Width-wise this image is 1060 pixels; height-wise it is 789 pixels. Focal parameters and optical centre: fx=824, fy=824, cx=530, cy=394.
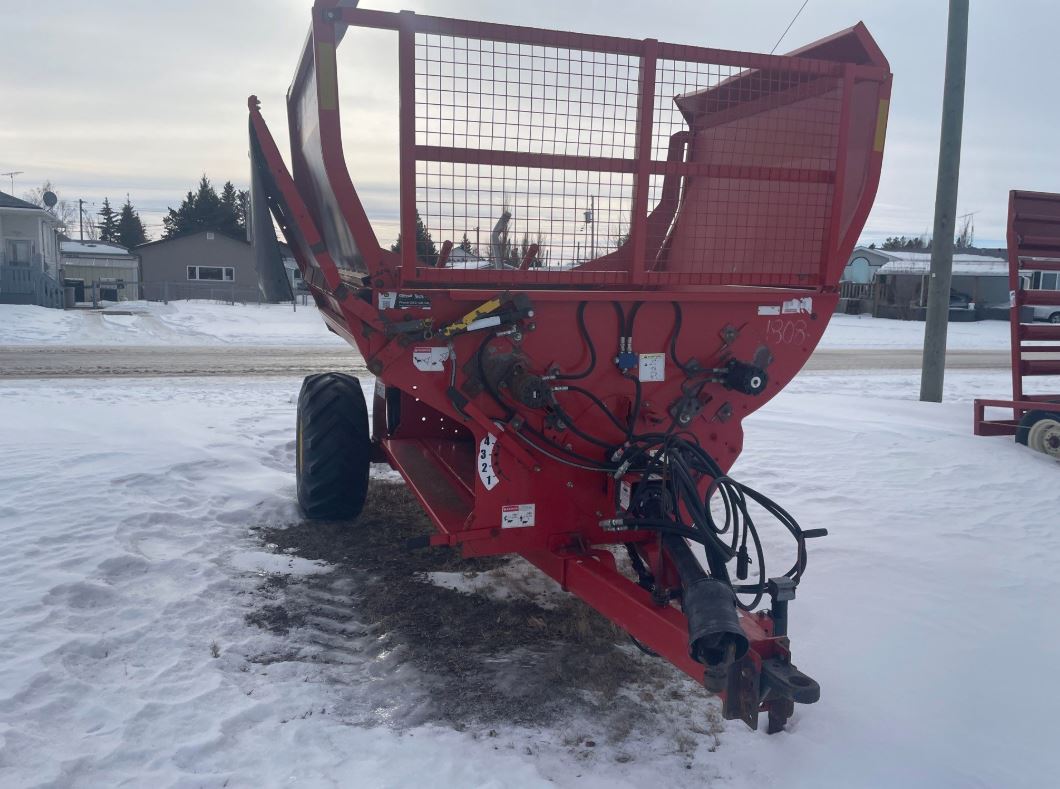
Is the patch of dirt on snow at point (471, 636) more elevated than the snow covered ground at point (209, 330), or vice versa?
the snow covered ground at point (209, 330)

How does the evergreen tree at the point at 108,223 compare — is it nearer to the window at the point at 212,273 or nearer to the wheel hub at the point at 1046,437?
the window at the point at 212,273

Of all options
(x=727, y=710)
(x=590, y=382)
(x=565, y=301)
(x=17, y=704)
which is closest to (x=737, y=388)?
(x=590, y=382)

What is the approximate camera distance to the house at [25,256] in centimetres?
2692

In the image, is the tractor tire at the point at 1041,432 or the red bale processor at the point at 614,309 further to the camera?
A: the tractor tire at the point at 1041,432

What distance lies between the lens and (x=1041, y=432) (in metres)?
7.52

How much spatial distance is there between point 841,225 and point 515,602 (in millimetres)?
2660

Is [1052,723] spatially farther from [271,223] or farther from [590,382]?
[271,223]

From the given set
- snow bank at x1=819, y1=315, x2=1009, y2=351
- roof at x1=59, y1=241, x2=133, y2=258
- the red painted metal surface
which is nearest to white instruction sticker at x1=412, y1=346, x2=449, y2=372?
the red painted metal surface

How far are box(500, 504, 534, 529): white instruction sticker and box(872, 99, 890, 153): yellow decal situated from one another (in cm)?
258

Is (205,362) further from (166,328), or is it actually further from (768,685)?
(768,685)

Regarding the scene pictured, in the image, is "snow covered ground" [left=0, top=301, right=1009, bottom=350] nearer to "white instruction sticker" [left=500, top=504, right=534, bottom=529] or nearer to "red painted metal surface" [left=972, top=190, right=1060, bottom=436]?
"red painted metal surface" [left=972, top=190, right=1060, bottom=436]

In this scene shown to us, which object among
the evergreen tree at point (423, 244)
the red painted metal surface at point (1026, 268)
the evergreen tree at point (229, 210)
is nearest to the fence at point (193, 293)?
the evergreen tree at point (229, 210)

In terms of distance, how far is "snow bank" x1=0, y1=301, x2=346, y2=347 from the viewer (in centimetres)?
1772

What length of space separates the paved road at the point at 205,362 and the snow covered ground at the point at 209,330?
60.6 inches
